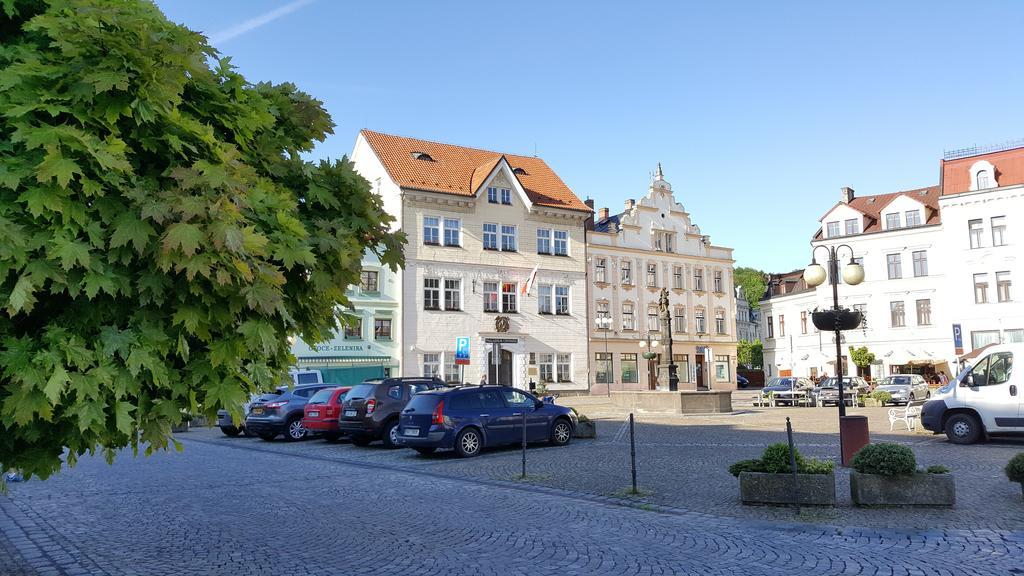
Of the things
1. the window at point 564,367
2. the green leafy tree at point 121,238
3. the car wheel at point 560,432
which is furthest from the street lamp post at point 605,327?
the green leafy tree at point 121,238

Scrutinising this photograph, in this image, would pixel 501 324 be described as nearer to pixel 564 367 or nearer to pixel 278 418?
pixel 564 367

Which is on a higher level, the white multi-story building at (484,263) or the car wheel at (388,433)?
the white multi-story building at (484,263)

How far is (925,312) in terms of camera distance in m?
55.8

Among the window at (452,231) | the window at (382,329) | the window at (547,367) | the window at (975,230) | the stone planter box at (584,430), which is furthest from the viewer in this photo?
the window at (975,230)

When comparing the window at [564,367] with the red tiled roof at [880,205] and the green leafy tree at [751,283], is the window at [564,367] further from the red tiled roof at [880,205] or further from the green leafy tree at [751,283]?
the green leafy tree at [751,283]

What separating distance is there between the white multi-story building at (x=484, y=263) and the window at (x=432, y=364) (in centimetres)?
6

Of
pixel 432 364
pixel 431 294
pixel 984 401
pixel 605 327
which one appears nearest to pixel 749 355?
pixel 605 327

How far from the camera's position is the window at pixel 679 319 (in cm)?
5856

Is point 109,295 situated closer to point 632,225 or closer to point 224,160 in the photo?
point 224,160

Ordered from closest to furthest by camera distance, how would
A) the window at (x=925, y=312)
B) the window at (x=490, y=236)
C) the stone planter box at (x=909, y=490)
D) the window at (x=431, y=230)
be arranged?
the stone planter box at (x=909, y=490) → the window at (x=431, y=230) → the window at (x=490, y=236) → the window at (x=925, y=312)

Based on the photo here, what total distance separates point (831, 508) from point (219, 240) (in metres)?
8.09

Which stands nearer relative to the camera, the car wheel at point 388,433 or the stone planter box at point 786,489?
the stone planter box at point 786,489

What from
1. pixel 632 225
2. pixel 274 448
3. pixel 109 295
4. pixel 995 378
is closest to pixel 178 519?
pixel 109 295

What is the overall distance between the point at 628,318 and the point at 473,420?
39250mm
